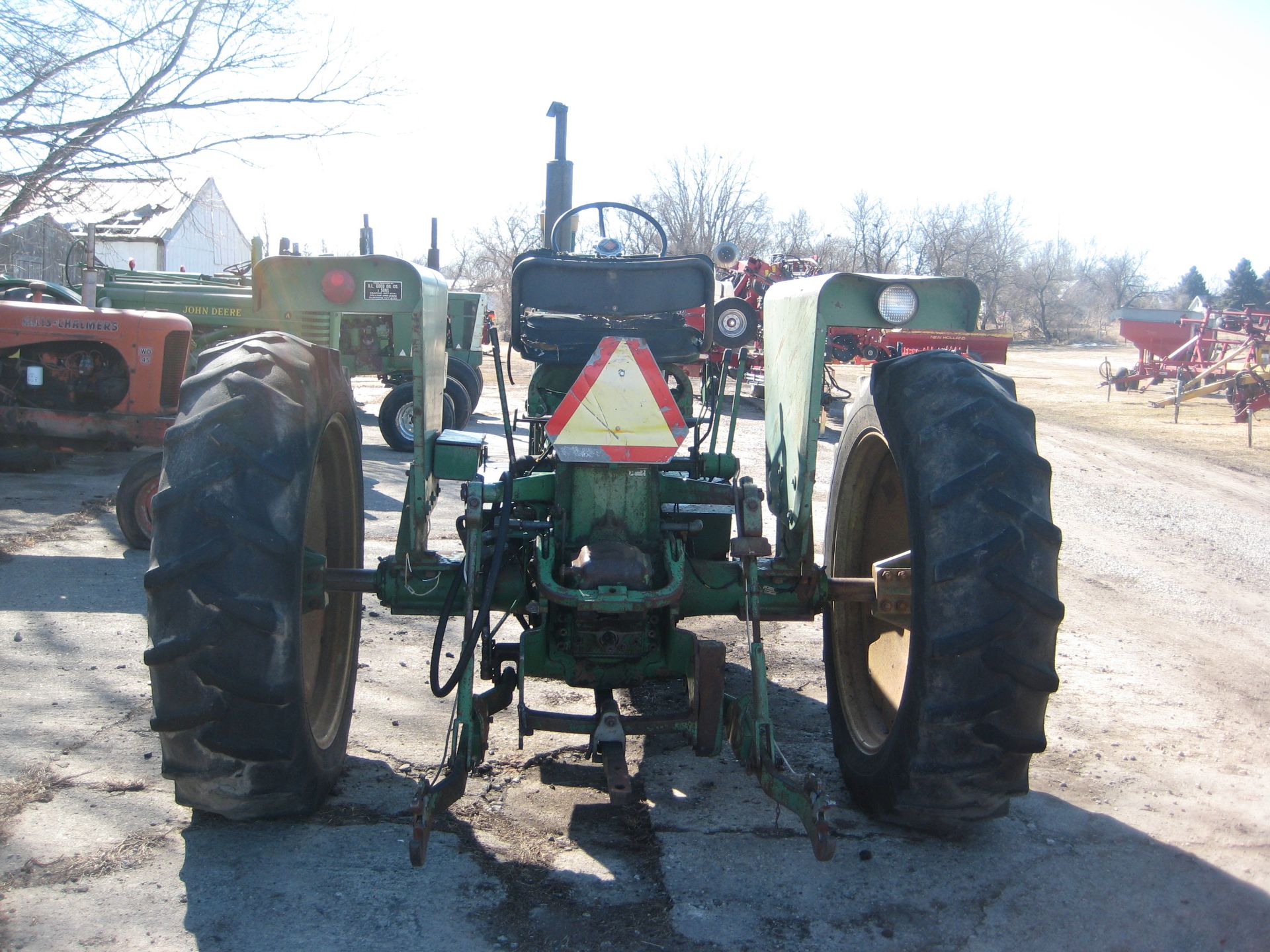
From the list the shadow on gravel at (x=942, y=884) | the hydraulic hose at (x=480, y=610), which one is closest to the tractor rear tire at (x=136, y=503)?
the hydraulic hose at (x=480, y=610)

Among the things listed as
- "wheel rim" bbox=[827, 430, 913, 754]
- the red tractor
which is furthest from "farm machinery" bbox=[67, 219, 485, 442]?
"wheel rim" bbox=[827, 430, 913, 754]

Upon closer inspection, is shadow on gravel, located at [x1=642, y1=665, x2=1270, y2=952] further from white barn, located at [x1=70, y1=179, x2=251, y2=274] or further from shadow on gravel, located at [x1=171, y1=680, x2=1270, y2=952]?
white barn, located at [x1=70, y1=179, x2=251, y2=274]

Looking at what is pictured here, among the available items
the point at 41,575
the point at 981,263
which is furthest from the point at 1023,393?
the point at 981,263

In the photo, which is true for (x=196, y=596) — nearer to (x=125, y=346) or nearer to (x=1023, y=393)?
(x=125, y=346)

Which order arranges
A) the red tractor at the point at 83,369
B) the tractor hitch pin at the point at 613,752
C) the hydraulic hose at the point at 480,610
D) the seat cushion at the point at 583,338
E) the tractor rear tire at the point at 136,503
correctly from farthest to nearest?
the red tractor at the point at 83,369 → the tractor rear tire at the point at 136,503 → the seat cushion at the point at 583,338 → the hydraulic hose at the point at 480,610 → the tractor hitch pin at the point at 613,752

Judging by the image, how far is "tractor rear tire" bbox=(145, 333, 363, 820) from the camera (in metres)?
2.79

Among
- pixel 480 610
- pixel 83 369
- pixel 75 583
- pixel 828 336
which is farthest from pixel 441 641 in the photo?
pixel 828 336

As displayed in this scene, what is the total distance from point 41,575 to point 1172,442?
14349 mm

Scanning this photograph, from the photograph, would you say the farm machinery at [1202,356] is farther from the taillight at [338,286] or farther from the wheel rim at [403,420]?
the taillight at [338,286]

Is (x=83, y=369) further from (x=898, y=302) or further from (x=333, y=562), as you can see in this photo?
(x=898, y=302)

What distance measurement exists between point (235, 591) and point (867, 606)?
7.26ft

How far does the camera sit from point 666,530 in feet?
11.9

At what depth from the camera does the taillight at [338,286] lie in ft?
11.6

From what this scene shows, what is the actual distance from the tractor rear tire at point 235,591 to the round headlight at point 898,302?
1849 millimetres
